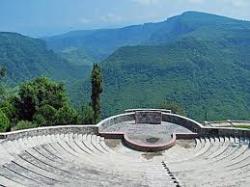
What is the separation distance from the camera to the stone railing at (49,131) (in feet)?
88.6

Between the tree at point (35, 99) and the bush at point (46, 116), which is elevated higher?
the tree at point (35, 99)

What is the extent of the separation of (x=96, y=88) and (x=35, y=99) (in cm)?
603

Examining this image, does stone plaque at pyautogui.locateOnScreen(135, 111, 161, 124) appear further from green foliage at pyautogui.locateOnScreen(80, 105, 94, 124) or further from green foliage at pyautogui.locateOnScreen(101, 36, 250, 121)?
green foliage at pyautogui.locateOnScreen(101, 36, 250, 121)

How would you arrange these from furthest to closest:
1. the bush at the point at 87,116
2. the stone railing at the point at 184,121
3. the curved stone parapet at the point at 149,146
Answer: the bush at the point at 87,116 < the stone railing at the point at 184,121 < the curved stone parapet at the point at 149,146

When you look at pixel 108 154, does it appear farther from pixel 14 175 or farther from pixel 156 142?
pixel 14 175

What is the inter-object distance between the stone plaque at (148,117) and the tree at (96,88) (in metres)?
7.92

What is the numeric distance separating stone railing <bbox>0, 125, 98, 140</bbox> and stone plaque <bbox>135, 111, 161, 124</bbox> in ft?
17.8

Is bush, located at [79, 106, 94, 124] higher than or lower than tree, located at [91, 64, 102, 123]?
lower

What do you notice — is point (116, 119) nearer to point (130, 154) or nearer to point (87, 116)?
point (87, 116)

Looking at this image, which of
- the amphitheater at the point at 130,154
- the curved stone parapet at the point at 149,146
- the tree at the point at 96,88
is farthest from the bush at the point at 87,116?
the curved stone parapet at the point at 149,146

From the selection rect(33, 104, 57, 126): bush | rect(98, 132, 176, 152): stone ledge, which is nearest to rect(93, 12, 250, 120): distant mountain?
rect(33, 104, 57, 126): bush

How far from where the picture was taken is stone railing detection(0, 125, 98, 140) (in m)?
27.0

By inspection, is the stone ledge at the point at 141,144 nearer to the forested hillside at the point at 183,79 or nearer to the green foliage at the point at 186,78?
the green foliage at the point at 186,78

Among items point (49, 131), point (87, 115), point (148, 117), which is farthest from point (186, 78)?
point (49, 131)
